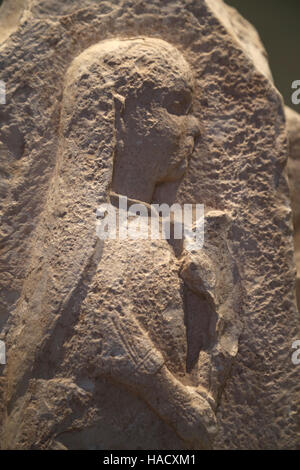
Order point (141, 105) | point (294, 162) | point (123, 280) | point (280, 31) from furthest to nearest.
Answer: point (280, 31) → point (294, 162) → point (141, 105) → point (123, 280)

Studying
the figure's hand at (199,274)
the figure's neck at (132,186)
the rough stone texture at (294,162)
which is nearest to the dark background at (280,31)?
the rough stone texture at (294,162)

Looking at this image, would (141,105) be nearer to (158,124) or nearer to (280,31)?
(158,124)

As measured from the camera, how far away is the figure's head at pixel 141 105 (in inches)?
72.0

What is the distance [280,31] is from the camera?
2.76 metres

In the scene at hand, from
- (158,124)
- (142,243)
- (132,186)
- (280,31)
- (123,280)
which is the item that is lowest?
(123,280)

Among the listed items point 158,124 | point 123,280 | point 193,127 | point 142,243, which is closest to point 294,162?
point 193,127

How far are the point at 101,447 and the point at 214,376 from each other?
16.5 inches

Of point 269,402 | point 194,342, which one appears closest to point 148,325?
point 194,342

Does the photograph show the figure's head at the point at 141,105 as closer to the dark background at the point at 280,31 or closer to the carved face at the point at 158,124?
the carved face at the point at 158,124

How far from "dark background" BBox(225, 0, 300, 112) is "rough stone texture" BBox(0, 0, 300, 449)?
76cm

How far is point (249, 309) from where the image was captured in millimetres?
1876

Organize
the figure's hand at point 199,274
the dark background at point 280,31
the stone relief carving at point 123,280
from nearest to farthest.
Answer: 1. the stone relief carving at point 123,280
2. the figure's hand at point 199,274
3. the dark background at point 280,31

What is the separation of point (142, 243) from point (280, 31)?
1604 millimetres

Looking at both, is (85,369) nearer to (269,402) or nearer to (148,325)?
(148,325)
